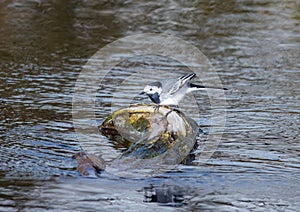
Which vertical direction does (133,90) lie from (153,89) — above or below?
below

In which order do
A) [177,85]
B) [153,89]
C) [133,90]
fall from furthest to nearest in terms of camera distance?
[133,90] < [177,85] < [153,89]

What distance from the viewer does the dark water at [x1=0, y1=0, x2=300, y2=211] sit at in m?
7.99

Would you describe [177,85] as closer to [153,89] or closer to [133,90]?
[153,89]

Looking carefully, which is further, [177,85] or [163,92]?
[177,85]

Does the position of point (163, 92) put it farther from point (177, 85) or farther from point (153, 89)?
point (177, 85)

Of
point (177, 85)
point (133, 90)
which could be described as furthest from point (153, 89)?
point (133, 90)

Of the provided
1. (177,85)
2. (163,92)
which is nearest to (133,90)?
(177,85)

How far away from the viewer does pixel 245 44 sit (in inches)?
637

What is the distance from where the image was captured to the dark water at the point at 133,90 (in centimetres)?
799

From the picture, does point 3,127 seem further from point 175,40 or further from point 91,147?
point 175,40

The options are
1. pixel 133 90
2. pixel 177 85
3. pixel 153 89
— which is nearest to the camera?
pixel 153 89

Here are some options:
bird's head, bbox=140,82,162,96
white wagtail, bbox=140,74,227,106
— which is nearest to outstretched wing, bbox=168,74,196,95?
white wagtail, bbox=140,74,227,106

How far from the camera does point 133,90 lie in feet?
42.4

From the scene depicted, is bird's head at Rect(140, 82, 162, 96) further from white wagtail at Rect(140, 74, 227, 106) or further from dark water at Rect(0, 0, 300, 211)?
dark water at Rect(0, 0, 300, 211)
